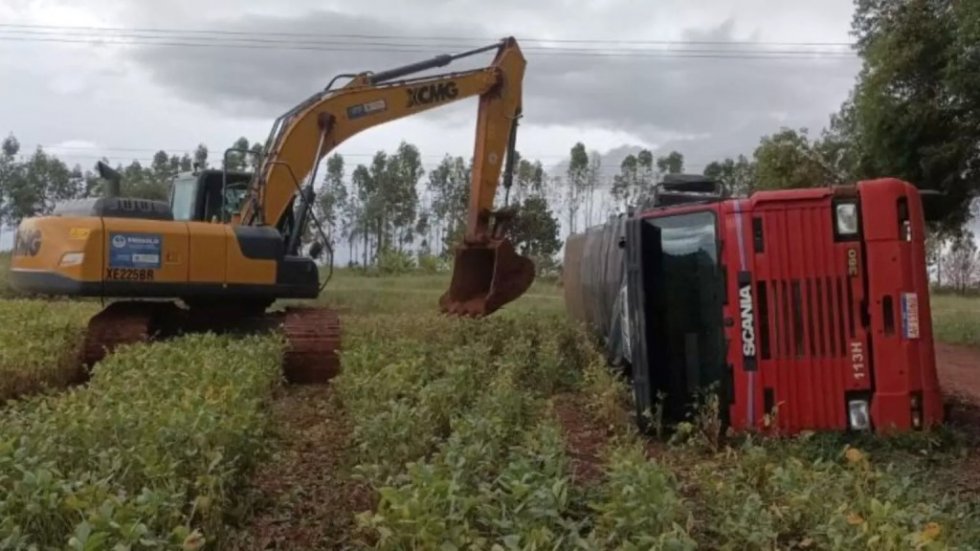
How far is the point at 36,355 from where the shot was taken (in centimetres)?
1020

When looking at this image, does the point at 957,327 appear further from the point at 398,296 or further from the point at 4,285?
the point at 4,285

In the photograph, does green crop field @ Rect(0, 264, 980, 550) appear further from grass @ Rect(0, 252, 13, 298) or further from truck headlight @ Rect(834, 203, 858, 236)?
grass @ Rect(0, 252, 13, 298)

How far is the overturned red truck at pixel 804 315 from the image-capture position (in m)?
7.21

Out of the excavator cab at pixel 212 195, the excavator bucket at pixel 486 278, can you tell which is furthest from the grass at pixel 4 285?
the excavator bucket at pixel 486 278

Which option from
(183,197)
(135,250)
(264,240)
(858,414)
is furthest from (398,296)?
(858,414)

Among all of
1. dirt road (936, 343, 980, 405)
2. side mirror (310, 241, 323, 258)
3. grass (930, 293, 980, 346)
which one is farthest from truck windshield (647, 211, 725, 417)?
grass (930, 293, 980, 346)

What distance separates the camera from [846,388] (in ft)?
23.9

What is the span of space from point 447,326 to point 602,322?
1.70m

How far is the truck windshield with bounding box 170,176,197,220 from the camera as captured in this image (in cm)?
1355

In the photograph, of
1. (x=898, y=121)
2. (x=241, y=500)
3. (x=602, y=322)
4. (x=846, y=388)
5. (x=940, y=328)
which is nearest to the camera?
(x=241, y=500)

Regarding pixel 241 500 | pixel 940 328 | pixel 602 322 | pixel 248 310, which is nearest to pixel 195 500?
pixel 241 500

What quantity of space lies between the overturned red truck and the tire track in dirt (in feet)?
7.45

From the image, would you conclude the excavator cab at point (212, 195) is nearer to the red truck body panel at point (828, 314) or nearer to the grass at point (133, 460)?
the grass at point (133, 460)

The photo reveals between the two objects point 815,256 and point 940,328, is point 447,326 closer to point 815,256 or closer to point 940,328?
point 815,256
